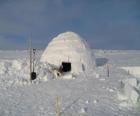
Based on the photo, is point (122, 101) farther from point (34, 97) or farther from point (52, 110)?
point (34, 97)

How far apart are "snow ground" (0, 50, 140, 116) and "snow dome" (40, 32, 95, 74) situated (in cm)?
203

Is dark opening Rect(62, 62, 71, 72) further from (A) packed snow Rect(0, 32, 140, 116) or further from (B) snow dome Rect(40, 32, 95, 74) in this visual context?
(A) packed snow Rect(0, 32, 140, 116)

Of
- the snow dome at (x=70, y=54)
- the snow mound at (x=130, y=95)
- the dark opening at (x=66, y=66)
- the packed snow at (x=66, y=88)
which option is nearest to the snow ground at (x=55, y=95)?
the packed snow at (x=66, y=88)

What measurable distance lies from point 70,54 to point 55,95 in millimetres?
9238

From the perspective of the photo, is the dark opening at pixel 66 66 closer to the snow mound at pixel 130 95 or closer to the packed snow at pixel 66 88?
the packed snow at pixel 66 88

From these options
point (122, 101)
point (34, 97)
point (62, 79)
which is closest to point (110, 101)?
point (122, 101)

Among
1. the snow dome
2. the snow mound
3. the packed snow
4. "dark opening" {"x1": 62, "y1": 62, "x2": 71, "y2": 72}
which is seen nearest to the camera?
the packed snow

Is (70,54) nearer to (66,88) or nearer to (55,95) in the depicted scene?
(66,88)

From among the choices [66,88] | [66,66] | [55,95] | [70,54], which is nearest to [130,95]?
[55,95]

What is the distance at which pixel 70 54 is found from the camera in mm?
25859

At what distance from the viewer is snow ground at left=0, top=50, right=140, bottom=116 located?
1402 centimetres

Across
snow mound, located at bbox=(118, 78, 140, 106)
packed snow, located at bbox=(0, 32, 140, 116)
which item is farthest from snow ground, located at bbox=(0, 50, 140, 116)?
snow mound, located at bbox=(118, 78, 140, 106)

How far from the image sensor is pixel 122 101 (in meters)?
15.5

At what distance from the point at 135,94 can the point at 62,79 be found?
326 inches
